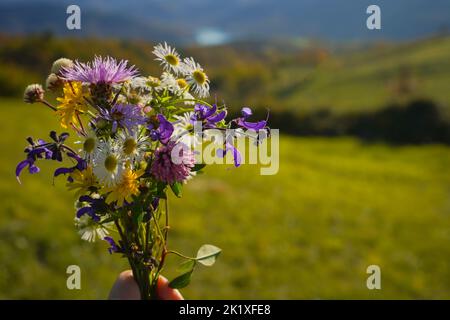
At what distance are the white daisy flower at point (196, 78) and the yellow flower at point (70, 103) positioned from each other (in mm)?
373

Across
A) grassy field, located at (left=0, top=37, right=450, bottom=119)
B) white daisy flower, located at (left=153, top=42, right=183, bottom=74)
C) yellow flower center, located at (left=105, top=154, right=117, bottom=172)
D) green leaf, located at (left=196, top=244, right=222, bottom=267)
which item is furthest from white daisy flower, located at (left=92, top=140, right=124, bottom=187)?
grassy field, located at (left=0, top=37, right=450, bottom=119)

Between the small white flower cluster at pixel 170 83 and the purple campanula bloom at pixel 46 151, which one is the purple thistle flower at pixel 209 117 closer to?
the small white flower cluster at pixel 170 83

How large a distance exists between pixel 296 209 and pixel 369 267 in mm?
3018

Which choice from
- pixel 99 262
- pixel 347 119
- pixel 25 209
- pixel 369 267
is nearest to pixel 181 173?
pixel 99 262

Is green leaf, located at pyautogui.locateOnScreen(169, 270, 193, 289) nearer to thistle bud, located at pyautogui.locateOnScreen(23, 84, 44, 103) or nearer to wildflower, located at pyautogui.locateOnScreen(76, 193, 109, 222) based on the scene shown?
wildflower, located at pyautogui.locateOnScreen(76, 193, 109, 222)

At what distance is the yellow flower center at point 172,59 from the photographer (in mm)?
1665

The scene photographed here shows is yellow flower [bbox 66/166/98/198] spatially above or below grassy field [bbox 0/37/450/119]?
below

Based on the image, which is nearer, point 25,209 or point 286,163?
point 25,209

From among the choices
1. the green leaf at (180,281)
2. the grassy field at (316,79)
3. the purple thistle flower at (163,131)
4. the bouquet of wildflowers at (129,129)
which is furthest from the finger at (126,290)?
the grassy field at (316,79)

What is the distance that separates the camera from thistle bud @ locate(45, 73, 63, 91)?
5.14ft

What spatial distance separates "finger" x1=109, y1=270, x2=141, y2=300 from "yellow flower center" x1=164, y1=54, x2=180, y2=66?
935mm

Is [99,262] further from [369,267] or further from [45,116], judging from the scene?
[45,116]

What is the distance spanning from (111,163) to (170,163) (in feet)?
0.60
